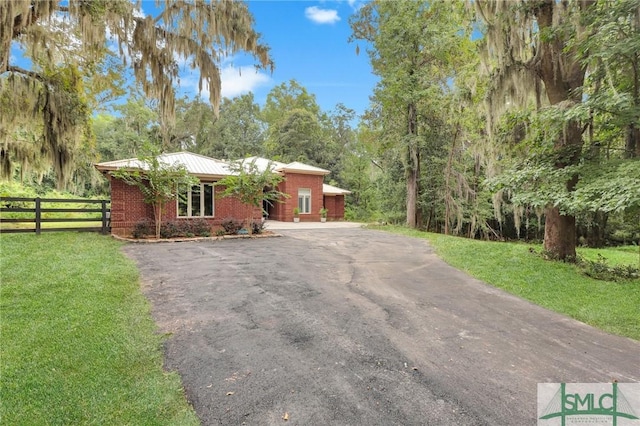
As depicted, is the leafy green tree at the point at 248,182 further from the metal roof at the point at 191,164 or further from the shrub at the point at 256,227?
the shrub at the point at 256,227

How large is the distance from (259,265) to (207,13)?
203 inches

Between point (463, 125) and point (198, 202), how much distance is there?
42.1ft

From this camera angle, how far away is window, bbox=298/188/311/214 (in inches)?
862

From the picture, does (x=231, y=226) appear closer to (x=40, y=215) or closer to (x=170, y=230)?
(x=170, y=230)

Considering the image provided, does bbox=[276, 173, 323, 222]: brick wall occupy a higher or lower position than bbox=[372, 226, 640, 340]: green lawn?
higher

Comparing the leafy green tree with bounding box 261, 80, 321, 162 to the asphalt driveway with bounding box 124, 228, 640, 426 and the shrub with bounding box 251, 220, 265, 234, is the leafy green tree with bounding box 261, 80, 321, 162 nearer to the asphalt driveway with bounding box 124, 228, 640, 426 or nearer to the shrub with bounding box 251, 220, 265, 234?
the shrub with bounding box 251, 220, 265, 234

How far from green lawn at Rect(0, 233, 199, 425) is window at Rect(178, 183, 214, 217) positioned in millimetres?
8005

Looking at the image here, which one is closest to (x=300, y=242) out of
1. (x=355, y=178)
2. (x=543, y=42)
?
(x=543, y=42)

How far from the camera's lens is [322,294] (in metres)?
5.26

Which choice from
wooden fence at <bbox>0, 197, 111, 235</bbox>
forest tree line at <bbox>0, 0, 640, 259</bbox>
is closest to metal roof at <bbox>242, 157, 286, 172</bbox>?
forest tree line at <bbox>0, 0, 640, 259</bbox>

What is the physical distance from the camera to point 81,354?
3002 mm

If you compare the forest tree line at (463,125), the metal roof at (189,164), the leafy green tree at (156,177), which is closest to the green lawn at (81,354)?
the forest tree line at (463,125)

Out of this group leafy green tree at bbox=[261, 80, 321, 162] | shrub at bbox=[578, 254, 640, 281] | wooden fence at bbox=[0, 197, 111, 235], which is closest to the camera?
shrub at bbox=[578, 254, 640, 281]

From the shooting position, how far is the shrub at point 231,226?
43.4 feet
